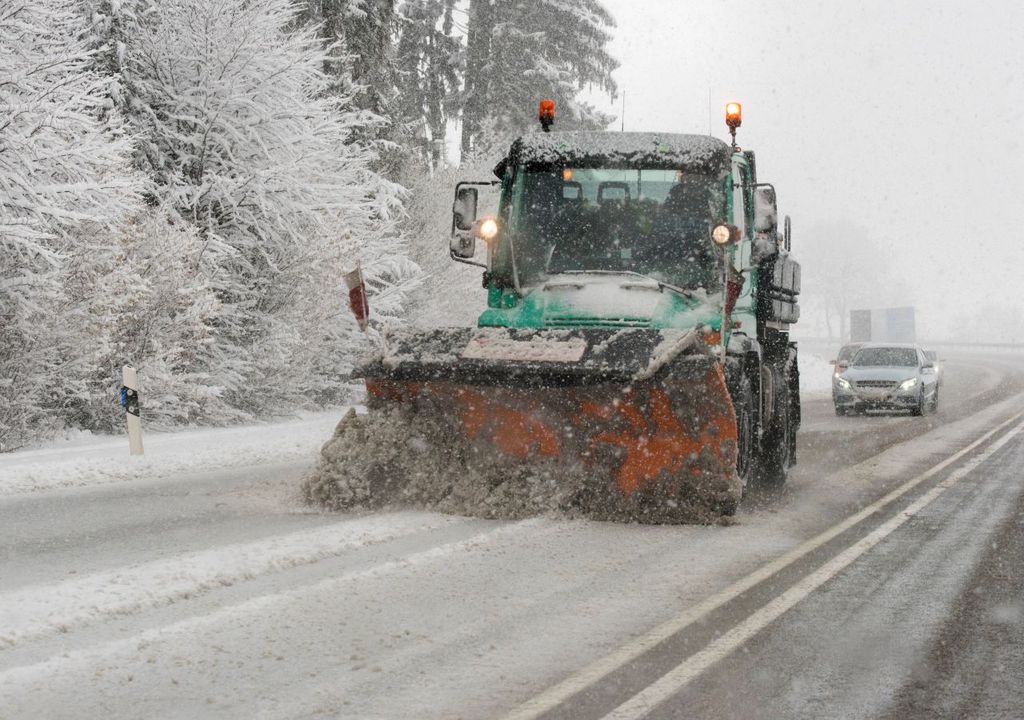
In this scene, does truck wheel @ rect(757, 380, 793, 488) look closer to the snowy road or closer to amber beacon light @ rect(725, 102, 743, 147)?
the snowy road

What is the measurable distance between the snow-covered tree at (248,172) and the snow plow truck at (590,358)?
9.08 metres

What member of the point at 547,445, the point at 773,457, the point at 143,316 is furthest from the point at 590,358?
the point at 143,316

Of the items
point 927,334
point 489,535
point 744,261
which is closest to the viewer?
point 489,535

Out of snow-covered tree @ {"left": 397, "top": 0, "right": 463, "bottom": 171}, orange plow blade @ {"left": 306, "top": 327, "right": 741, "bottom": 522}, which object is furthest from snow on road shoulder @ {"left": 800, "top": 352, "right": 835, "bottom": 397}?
orange plow blade @ {"left": 306, "top": 327, "right": 741, "bottom": 522}

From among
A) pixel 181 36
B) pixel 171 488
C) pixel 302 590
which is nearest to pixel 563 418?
pixel 302 590

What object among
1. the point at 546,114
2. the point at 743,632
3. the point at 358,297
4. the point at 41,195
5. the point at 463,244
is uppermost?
the point at 546,114

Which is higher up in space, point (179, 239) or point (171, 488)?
point (179, 239)

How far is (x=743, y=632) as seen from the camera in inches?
224

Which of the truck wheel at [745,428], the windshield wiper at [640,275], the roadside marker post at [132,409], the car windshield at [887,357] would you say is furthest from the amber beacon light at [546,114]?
the car windshield at [887,357]

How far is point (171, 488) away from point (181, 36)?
10216 mm

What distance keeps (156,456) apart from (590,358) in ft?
21.6

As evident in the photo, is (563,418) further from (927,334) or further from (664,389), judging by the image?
(927,334)

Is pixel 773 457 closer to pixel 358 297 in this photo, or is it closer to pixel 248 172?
pixel 358 297

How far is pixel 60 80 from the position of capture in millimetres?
14445
